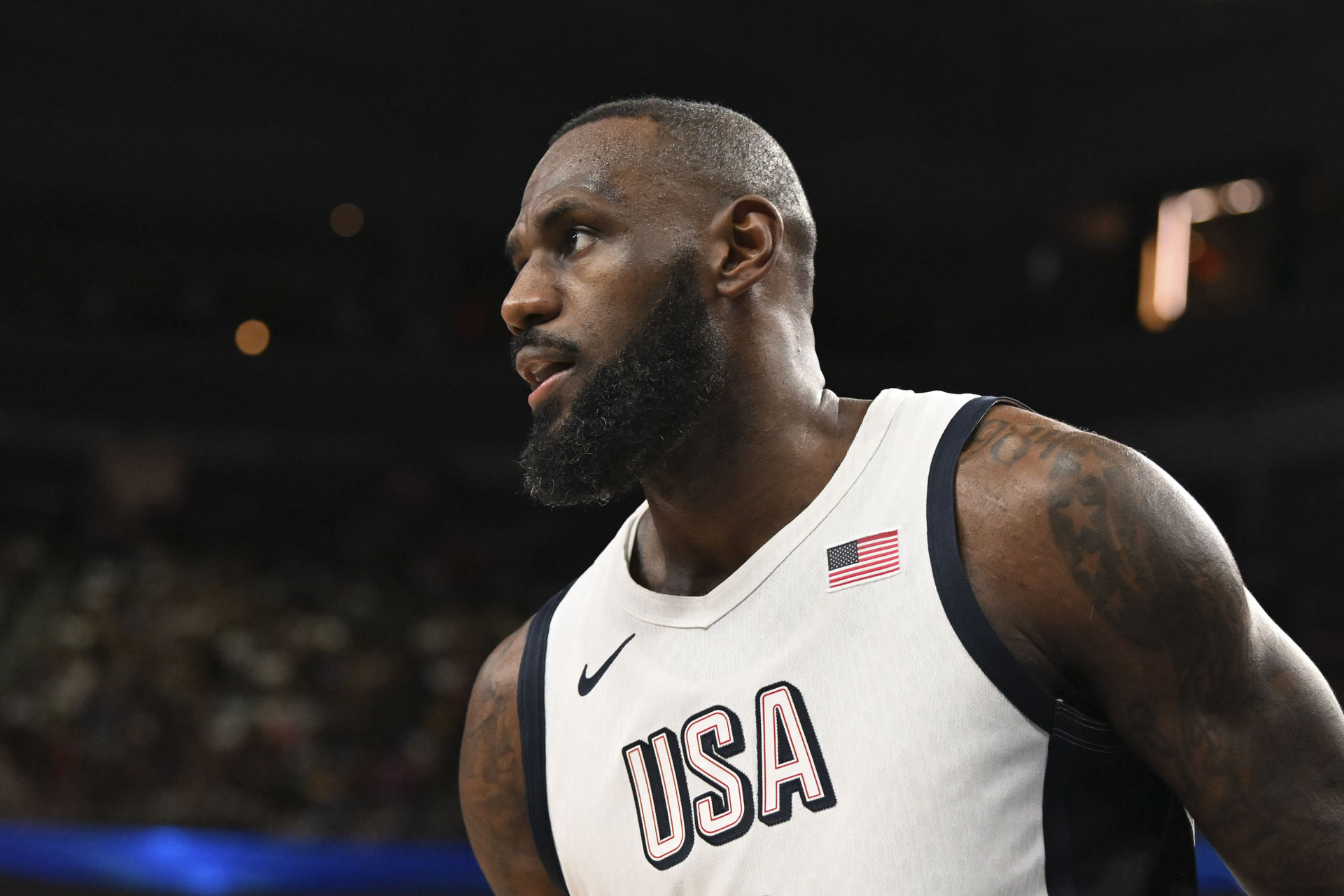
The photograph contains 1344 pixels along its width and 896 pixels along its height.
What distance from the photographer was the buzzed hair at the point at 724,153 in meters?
1.72

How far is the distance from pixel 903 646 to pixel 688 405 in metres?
0.43

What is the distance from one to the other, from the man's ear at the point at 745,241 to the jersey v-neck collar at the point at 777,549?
0.24 metres

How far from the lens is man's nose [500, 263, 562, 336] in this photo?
1.65 m

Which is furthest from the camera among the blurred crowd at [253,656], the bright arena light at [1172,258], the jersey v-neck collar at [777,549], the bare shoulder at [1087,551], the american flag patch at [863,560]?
the bright arena light at [1172,258]

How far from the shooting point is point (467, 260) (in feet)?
40.8

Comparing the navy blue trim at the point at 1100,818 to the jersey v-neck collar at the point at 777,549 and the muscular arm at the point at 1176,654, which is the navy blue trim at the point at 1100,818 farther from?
the jersey v-neck collar at the point at 777,549

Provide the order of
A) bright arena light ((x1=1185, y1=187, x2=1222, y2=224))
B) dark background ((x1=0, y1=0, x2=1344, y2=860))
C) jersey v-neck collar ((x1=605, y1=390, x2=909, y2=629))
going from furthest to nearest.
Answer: bright arena light ((x1=1185, y1=187, x2=1222, y2=224))
dark background ((x1=0, y1=0, x2=1344, y2=860))
jersey v-neck collar ((x1=605, y1=390, x2=909, y2=629))

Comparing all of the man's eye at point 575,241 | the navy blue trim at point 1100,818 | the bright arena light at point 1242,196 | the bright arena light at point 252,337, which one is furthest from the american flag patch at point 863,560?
the bright arena light at point 252,337

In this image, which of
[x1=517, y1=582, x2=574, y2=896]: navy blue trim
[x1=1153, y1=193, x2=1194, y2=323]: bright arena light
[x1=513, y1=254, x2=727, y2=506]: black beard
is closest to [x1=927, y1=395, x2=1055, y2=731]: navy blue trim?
[x1=513, y1=254, x2=727, y2=506]: black beard

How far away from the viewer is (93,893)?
13.5ft

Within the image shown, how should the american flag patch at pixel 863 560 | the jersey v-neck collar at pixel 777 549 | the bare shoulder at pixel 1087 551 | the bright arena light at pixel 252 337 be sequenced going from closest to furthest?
the bare shoulder at pixel 1087 551, the american flag patch at pixel 863 560, the jersey v-neck collar at pixel 777 549, the bright arena light at pixel 252 337

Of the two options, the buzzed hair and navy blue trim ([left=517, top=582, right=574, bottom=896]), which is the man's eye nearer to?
the buzzed hair

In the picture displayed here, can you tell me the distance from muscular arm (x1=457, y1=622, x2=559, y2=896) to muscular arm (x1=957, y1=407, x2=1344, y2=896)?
736 millimetres

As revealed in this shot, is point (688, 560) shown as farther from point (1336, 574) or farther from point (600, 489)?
point (1336, 574)
